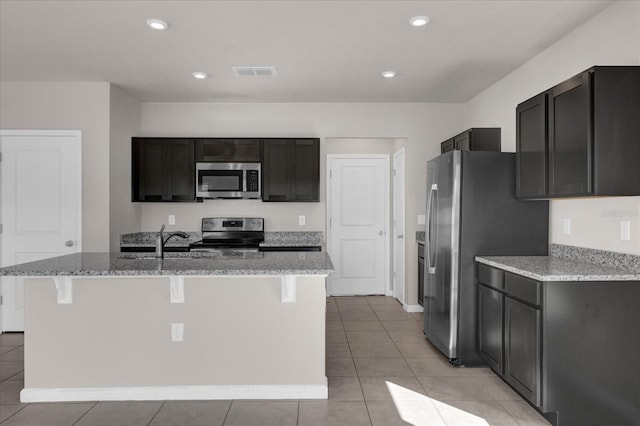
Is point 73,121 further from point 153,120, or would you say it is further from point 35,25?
point 35,25

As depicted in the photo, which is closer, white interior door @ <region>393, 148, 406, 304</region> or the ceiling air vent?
the ceiling air vent

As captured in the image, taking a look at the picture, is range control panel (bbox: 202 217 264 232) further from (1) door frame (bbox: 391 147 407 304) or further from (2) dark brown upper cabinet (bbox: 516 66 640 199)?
(2) dark brown upper cabinet (bbox: 516 66 640 199)

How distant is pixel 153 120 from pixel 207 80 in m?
1.33

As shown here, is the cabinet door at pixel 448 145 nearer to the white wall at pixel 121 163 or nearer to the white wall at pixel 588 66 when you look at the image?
the white wall at pixel 588 66

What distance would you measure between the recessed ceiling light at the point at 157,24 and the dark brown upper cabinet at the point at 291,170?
2.15 metres

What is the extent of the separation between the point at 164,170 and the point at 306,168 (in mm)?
1687

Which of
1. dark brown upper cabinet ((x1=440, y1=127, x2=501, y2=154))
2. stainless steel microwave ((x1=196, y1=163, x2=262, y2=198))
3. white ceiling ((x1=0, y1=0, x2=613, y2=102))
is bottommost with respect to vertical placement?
stainless steel microwave ((x1=196, y1=163, x2=262, y2=198))

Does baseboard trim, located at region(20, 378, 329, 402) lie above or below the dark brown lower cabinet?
below

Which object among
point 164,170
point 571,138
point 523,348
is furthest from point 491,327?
point 164,170

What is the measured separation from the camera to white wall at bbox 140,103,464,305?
5.40 meters

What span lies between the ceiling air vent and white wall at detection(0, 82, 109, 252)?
1495 millimetres

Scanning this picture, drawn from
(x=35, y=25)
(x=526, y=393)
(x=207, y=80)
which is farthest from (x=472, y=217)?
(x=35, y=25)

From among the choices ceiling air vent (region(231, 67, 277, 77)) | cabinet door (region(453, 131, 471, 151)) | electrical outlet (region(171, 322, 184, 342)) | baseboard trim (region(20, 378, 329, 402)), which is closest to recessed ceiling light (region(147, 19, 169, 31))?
ceiling air vent (region(231, 67, 277, 77))

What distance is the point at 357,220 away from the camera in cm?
642
